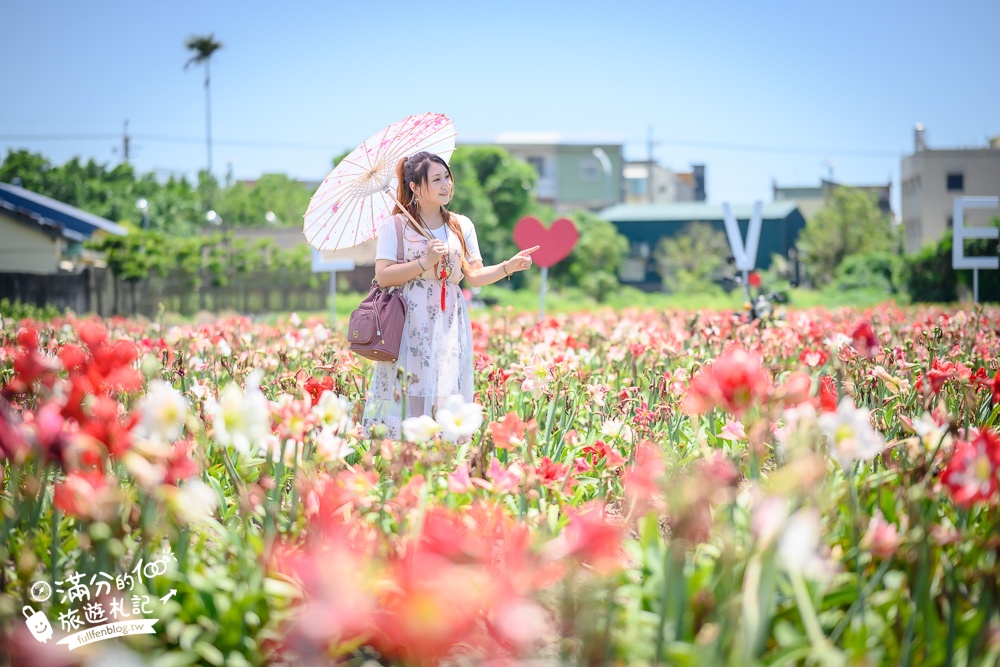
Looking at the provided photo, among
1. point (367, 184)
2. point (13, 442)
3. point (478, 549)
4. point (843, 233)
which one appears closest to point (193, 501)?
point (13, 442)

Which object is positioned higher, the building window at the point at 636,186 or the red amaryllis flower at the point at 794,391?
the building window at the point at 636,186

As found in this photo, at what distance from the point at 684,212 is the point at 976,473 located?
44060 millimetres

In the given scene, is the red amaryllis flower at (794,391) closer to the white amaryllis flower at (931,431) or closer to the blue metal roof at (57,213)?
the white amaryllis flower at (931,431)

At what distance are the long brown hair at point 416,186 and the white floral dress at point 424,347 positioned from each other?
4 centimetres

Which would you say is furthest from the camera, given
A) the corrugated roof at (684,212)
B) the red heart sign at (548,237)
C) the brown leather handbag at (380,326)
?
the corrugated roof at (684,212)

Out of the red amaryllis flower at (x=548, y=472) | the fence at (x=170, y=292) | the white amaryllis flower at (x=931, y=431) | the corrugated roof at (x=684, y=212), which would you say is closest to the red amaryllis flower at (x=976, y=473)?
the white amaryllis flower at (x=931, y=431)

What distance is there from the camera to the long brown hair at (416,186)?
393cm

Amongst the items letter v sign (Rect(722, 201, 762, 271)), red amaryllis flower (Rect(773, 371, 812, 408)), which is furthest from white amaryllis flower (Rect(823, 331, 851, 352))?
letter v sign (Rect(722, 201, 762, 271))

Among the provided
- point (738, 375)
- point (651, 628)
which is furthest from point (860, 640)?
point (738, 375)

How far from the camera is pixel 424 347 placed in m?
4.02

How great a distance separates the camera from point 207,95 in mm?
40156

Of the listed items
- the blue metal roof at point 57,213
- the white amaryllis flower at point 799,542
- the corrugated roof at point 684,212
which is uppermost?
the corrugated roof at point 684,212

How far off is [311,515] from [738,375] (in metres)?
1.22

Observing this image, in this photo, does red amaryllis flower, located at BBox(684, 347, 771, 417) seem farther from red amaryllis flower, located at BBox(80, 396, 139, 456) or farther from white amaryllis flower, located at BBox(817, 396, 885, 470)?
red amaryllis flower, located at BBox(80, 396, 139, 456)
